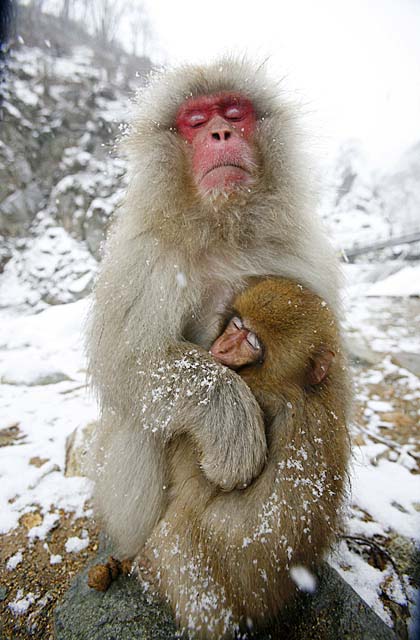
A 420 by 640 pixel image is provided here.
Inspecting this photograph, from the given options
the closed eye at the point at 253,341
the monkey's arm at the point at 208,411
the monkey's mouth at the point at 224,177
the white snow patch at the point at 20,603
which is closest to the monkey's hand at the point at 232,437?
the monkey's arm at the point at 208,411

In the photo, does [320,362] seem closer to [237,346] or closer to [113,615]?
[237,346]

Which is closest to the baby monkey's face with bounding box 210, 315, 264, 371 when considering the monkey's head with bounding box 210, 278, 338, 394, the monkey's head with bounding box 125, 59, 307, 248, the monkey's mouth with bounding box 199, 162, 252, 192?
the monkey's head with bounding box 210, 278, 338, 394

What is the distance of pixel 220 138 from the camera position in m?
1.58

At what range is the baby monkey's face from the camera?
4.18ft

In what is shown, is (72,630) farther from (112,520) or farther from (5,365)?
(5,365)

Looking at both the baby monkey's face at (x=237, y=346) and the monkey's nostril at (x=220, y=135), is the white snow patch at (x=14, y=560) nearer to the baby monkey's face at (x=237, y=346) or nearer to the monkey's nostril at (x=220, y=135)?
the baby monkey's face at (x=237, y=346)

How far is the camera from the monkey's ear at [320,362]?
1.23m

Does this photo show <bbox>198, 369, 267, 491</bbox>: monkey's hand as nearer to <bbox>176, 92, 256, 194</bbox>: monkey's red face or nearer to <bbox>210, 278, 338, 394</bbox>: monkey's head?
<bbox>210, 278, 338, 394</bbox>: monkey's head

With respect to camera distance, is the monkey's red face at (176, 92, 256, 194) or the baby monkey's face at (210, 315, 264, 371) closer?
the baby monkey's face at (210, 315, 264, 371)

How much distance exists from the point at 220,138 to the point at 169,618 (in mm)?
1765

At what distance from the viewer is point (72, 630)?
1.28 m

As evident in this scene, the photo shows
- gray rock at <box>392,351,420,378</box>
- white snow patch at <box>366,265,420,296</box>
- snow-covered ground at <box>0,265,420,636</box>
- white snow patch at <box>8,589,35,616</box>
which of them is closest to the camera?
white snow patch at <box>8,589,35,616</box>

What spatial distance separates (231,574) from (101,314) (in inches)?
38.5

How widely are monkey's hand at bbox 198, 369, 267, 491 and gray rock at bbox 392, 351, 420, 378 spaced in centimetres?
289
